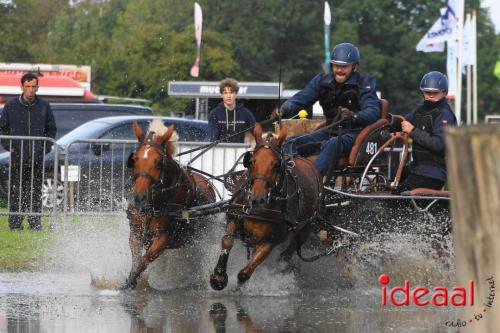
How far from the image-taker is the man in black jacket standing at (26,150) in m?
17.0

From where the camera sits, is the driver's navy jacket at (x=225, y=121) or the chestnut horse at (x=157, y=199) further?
the driver's navy jacket at (x=225, y=121)

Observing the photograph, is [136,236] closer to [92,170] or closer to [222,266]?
[222,266]

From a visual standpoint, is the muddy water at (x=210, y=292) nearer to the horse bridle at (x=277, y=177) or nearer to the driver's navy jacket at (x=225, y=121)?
the horse bridle at (x=277, y=177)

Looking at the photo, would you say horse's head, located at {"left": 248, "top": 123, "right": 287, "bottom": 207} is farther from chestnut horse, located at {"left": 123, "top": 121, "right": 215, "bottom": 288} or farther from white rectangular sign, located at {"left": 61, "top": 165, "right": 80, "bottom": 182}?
white rectangular sign, located at {"left": 61, "top": 165, "right": 80, "bottom": 182}

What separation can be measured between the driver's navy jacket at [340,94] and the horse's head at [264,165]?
5.35ft

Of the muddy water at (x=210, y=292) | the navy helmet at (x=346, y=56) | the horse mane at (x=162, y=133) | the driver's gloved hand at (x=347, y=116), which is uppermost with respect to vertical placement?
the navy helmet at (x=346, y=56)

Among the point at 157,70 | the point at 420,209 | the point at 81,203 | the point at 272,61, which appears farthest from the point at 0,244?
the point at 272,61

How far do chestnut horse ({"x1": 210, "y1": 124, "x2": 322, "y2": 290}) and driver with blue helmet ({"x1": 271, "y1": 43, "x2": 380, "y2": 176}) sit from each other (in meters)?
0.87

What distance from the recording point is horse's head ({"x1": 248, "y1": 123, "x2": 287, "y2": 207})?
34.9ft

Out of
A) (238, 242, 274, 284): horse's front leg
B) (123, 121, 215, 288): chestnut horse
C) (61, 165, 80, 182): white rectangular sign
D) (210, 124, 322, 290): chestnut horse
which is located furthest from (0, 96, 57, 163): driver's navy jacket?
(238, 242, 274, 284): horse's front leg

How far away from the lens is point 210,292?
452 inches

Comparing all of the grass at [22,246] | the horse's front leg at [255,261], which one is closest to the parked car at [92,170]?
the grass at [22,246]

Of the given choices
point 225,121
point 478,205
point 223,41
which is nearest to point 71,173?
point 225,121

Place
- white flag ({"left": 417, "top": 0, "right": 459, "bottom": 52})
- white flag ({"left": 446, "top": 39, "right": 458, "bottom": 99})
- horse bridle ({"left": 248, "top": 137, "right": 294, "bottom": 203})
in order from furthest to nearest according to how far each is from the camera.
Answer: white flag ({"left": 446, "top": 39, "right": 458, "bottom": 99}) < white flag ({"left": 417, "top": 0, "right": 459, "bottom": 52}) < horse bridle ({"left": 248, "top": 137, "right": 294, "bottom": 203})
